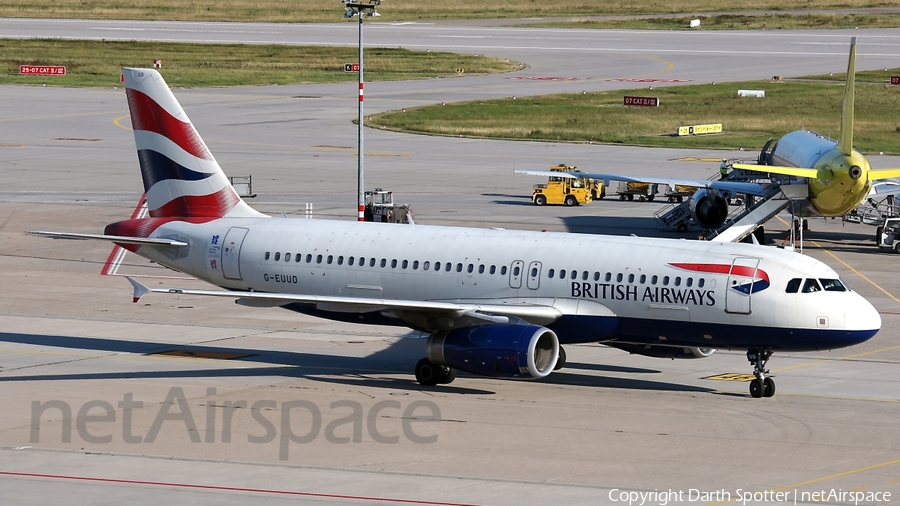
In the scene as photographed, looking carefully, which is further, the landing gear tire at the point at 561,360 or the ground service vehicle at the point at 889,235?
the ground service vehicle at the point at 889,235

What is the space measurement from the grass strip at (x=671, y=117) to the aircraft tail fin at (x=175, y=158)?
64763 millimetres

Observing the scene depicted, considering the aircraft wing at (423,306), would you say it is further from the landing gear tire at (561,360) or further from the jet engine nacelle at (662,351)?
the landing gear tire at (561,360)

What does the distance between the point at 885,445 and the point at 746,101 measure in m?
98.0

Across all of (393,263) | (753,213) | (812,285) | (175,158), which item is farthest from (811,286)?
(753,213)

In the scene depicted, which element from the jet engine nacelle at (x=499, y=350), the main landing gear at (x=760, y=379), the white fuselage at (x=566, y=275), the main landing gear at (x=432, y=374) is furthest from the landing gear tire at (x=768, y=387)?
the main landing gear at (x=432, y=374)

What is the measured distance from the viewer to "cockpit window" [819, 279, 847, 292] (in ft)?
108

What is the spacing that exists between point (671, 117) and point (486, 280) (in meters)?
82.5

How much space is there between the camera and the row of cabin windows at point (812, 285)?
32.8 metres

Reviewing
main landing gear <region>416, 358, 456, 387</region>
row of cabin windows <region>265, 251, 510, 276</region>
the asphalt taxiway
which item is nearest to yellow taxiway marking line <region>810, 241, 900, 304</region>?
the asphalt taxiway

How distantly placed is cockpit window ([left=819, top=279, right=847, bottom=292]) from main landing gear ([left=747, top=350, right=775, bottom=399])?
2236 mm

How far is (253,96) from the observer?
125688 mm

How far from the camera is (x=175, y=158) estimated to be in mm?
40406

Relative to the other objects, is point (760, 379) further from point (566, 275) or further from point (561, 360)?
point (561, 360)

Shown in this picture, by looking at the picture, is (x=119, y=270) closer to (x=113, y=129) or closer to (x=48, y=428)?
(x=48, y=428)
